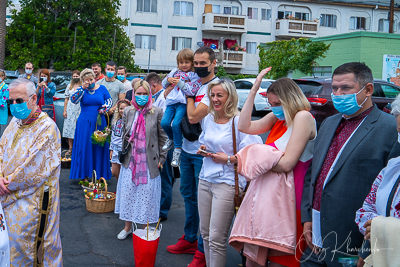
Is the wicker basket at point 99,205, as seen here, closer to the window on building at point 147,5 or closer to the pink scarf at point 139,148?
the pink scarf at point 139,148

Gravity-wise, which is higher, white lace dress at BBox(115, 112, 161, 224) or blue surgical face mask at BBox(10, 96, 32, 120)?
blue surgical face mask at BBox(10, 96, 32, 120)

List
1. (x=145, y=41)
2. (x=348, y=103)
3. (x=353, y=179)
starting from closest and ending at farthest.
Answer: (x=353, y=179), (x=348, y=103), (x=145, y=41)

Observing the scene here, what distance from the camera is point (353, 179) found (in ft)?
8.83

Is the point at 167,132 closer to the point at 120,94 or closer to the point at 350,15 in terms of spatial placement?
the point at 120,94

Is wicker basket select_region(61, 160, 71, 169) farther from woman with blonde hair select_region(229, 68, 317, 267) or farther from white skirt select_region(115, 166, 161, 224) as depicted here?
woman with blonde hair select_region(229, 68, 317, 267)

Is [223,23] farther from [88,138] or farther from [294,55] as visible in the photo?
[88,138]

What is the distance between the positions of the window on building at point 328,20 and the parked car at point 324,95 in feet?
95.2

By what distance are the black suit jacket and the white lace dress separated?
2.67 metres

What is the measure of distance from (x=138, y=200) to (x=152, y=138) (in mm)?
805

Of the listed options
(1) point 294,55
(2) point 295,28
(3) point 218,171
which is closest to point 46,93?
(3) point 218,171

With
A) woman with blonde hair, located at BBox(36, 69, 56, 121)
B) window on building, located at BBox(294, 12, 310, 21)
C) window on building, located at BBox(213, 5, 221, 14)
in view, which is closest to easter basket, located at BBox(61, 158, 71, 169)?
woman with blonde hair, located at BBox(36, 69, 56, 121)

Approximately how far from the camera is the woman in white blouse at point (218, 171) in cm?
375

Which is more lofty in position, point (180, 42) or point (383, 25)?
point (383, 25)

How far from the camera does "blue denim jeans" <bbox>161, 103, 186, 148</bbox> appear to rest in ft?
15.5
